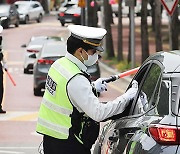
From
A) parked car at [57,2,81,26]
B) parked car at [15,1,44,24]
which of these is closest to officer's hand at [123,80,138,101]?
parked car at [57,2,81,26]

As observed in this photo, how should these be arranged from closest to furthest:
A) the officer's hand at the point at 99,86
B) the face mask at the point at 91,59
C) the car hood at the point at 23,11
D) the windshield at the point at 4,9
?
the face mask at the point at 91,59
the officer's hand at the point at 99,86
the windshield at the point at 4,9
the car hood at the point at 23,11

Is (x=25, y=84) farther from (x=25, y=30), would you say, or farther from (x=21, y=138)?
(x=25, y=30)

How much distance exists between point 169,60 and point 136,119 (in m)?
0.52

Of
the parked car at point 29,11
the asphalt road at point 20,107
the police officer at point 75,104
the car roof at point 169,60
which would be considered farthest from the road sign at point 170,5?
the parked car at point 29,11

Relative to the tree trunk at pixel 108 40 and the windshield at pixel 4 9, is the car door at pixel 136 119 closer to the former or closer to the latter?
the tree trunk at pixel 108 40

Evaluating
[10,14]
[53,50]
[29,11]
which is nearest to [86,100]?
[53,50]

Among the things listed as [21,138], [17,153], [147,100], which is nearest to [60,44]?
[21,138]

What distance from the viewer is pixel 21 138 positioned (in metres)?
13.2

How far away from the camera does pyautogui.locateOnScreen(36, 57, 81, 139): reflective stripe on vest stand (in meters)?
5.70

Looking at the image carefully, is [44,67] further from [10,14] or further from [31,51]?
[10,14]

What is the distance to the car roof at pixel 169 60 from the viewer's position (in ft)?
17.9

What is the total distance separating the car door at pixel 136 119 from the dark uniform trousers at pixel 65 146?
0.98 feet

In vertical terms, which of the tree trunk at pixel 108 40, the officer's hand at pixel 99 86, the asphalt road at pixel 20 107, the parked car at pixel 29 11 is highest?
the officer's hand at pixel 99 86

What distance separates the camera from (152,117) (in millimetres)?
5258
